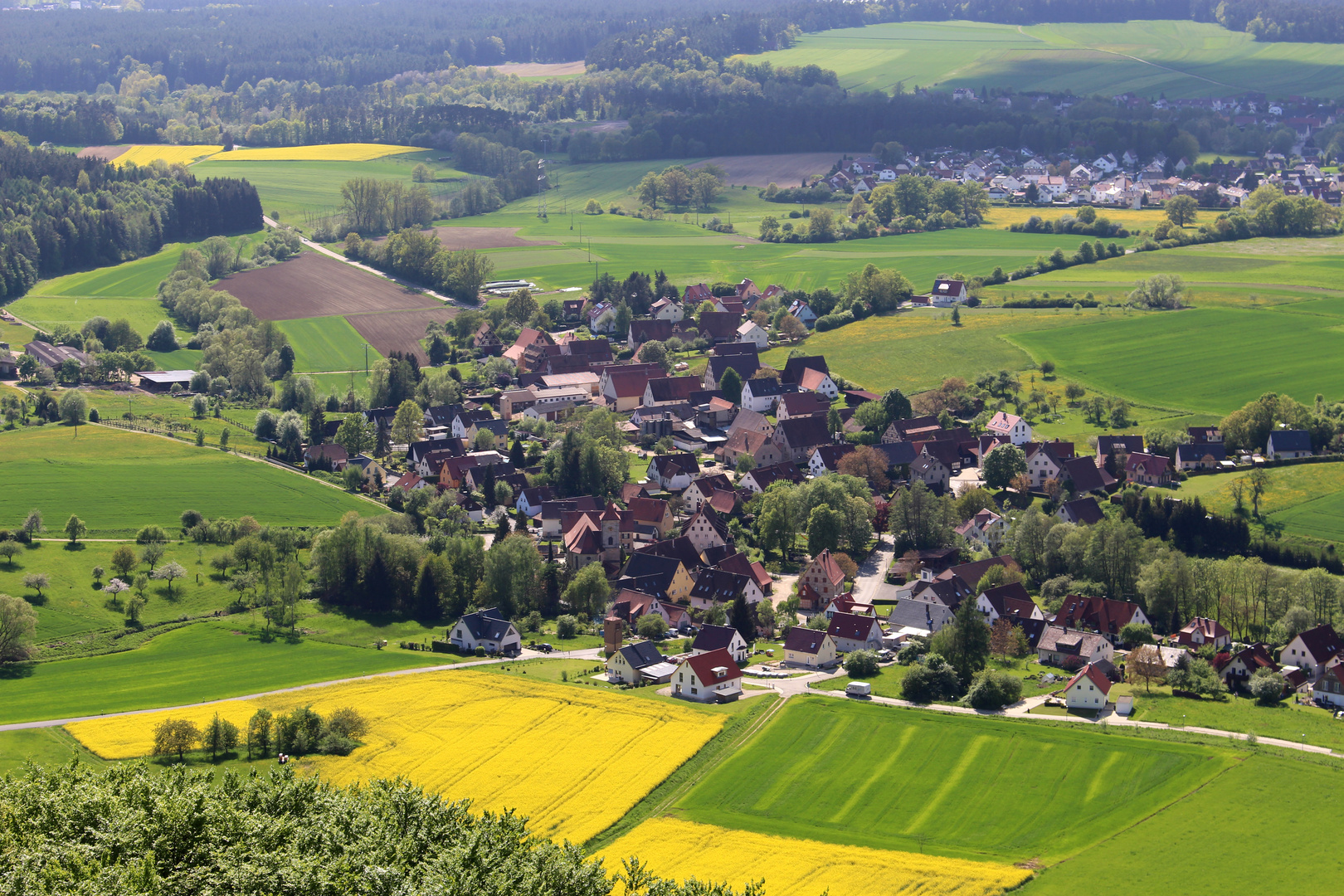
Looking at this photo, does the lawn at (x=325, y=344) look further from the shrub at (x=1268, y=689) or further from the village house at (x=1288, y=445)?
the shrub at (x=1268, y=689)

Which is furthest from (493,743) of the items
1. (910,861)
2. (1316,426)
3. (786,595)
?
(1316,426)

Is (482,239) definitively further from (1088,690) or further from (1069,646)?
(1088,690)

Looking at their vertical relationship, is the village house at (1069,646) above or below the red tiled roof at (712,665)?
below

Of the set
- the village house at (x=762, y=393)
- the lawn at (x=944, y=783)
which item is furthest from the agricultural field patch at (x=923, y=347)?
the lawn at (x=944, y=783)

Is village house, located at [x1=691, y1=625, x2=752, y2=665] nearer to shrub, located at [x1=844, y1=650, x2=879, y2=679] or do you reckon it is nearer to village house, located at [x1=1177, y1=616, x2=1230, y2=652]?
shrub, located at [x1=844, y1=650, x2=879, y2=679]

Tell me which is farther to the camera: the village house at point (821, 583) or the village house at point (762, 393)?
the village house at point (762, 393)

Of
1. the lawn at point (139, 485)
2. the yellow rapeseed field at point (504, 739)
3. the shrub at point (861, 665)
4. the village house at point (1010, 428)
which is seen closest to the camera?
the yellow rapeseed field at point (504, 739)

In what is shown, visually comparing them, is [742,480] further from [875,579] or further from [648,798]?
[648,798]
